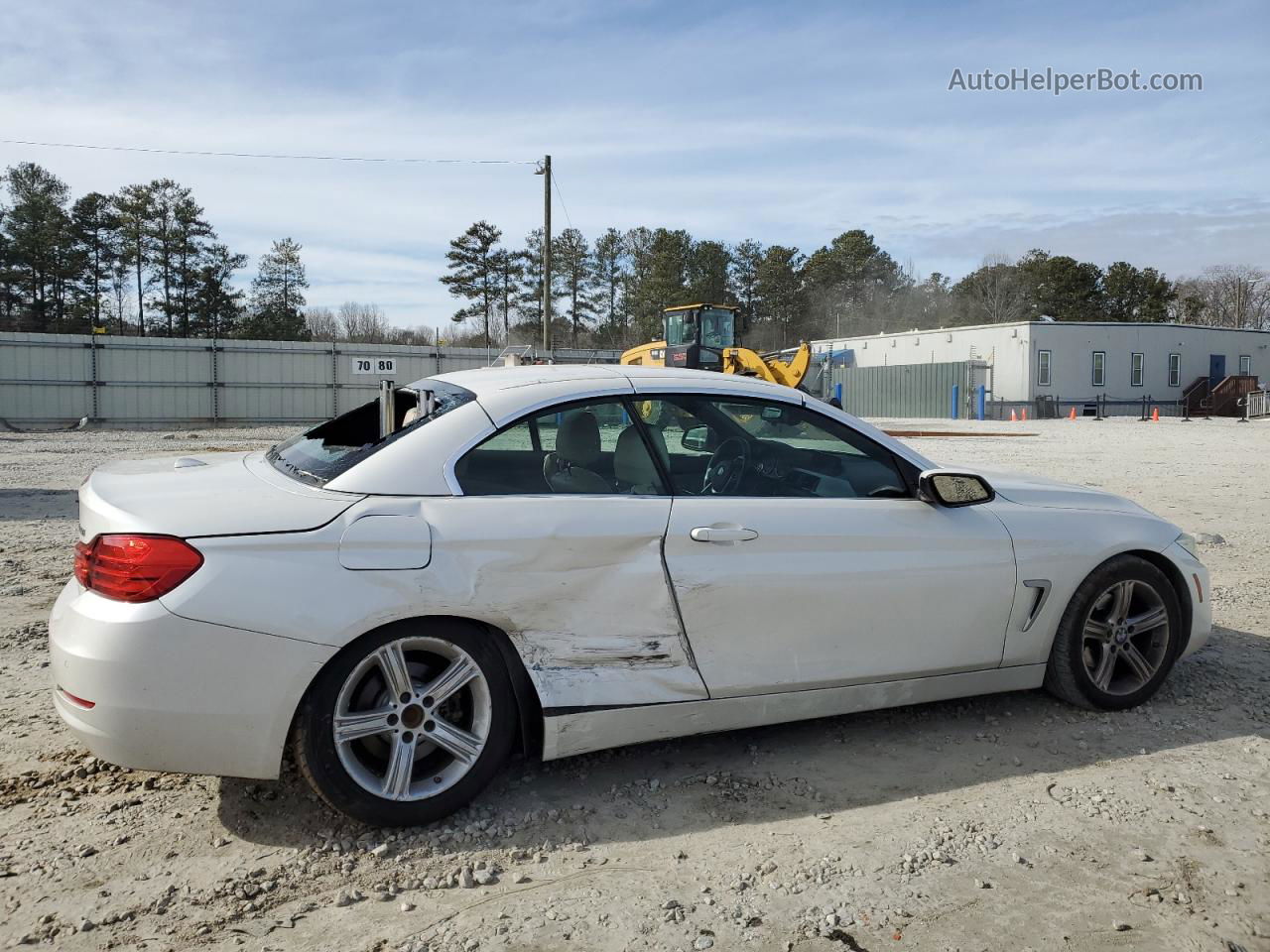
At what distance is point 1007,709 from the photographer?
418 centimetres

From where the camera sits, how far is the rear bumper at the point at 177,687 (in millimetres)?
2742

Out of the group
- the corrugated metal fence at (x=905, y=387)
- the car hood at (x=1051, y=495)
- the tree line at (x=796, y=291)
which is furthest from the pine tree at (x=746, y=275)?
the car hood at (x=1051, y=495)

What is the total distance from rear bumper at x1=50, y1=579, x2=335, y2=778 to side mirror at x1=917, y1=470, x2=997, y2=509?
2255mm

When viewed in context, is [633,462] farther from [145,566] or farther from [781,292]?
[781,292]

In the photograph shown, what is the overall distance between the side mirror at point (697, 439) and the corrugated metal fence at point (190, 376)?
81.7 ft

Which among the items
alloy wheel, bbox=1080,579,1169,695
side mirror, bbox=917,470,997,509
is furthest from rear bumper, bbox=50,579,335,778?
alloy wheel, bbox=1080,579,1169,695

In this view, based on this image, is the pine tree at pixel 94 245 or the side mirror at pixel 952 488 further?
the pine tree at pixel 94 245

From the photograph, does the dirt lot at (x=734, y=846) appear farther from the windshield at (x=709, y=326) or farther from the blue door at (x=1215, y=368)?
the blue door at (x=1215, y=368)

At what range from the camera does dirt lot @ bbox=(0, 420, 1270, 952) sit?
8.41 ft

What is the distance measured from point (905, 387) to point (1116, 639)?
41157mm

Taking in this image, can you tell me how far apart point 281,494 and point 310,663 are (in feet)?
1.83

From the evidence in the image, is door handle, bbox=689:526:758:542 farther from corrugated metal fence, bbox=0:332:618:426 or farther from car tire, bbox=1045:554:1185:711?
corrugated metal fence, bbox=0:332:618:426

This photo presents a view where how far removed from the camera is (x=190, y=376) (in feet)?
101

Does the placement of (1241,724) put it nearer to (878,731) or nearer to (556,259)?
(878,731)
